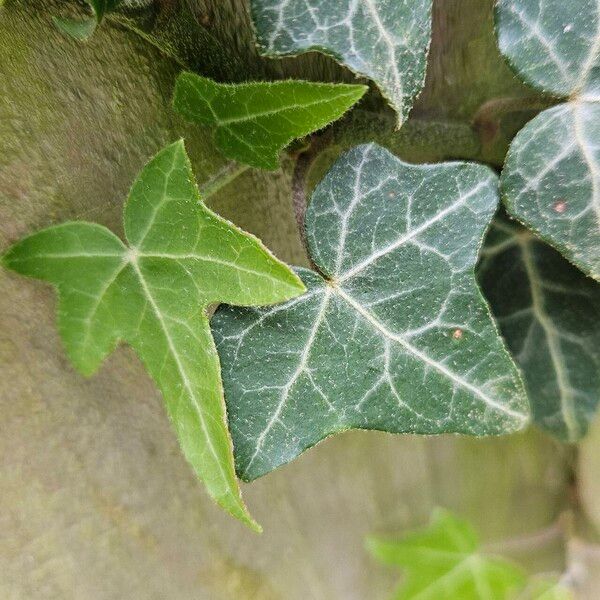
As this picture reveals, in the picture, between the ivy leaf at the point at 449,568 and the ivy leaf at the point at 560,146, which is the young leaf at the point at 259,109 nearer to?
the ivy leaf at the point at 560,146

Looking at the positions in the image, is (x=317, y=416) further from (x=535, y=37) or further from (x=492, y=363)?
(x=535, y=37)

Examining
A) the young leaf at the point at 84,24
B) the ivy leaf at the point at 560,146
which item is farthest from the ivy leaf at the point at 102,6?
the ivy leaf at the point at 560,146

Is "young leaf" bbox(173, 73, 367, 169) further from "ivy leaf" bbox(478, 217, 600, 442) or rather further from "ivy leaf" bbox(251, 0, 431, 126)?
"ivy leaf" bbox(478, 217, 600, 442)

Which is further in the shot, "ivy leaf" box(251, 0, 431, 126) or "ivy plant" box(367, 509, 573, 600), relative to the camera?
"ivy plant" box(367, 509, 573, 600)

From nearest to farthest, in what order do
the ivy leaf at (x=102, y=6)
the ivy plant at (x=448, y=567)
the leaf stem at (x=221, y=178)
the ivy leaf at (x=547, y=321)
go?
the ivy leaf at (x=102, y=6) → the leaf stem at (x=221, y=178) → the ivy leaf at (x=547, y=321) → the ivy plant at (x=448, y=567)

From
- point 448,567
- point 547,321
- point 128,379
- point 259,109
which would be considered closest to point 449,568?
point 448,567

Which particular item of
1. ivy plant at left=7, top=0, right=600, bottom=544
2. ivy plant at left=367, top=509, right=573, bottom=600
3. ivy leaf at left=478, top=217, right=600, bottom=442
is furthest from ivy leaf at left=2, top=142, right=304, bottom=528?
ivy plant at left=367, top=509, right=573, bottom=600

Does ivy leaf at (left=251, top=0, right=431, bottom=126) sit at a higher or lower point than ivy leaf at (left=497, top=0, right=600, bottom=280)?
higher
